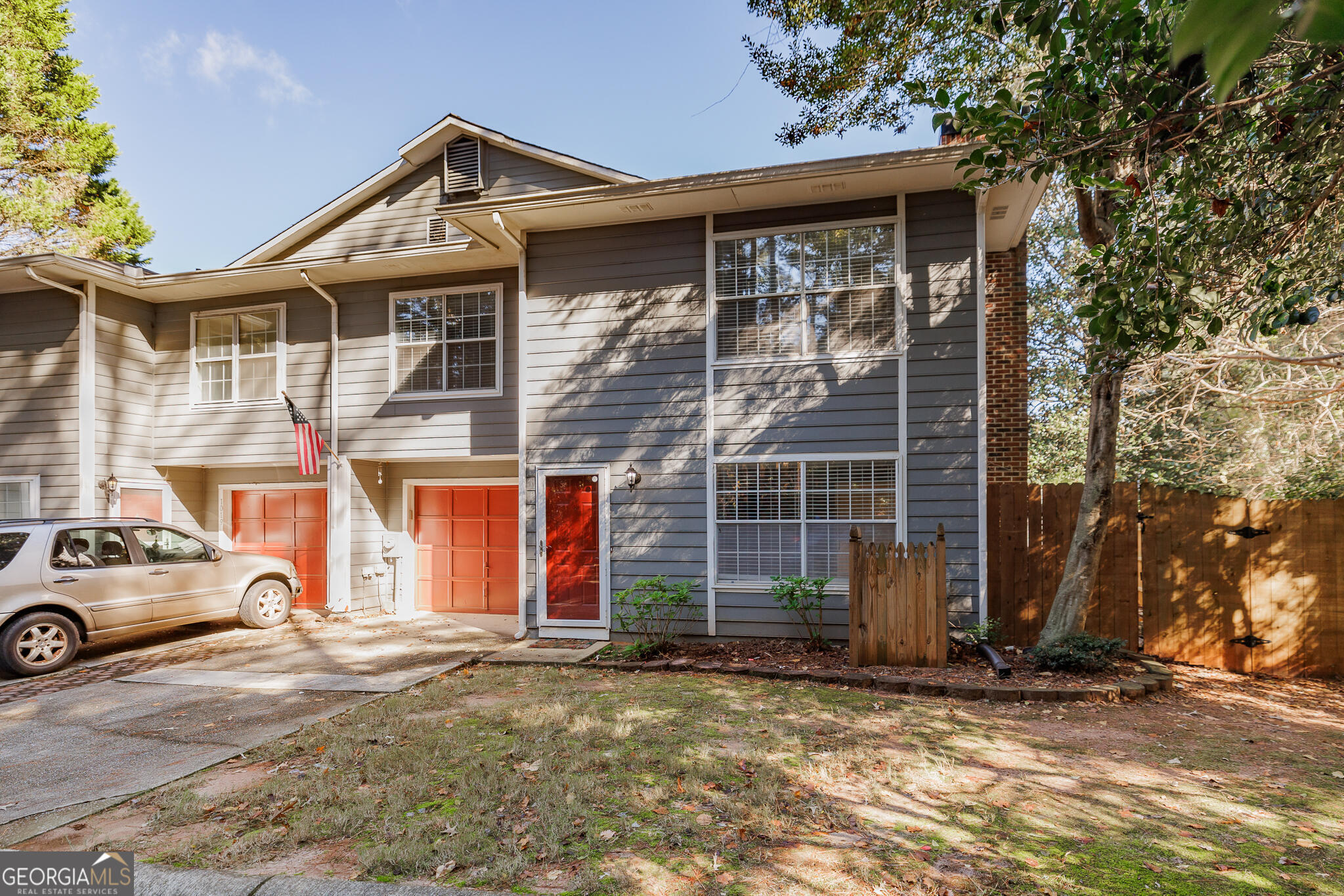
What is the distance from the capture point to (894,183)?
25.7ft

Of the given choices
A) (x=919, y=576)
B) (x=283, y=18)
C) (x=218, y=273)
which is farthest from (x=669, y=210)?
(x=283, y=18)

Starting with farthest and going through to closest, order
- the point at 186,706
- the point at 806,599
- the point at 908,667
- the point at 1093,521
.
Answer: the point at 806,599, the point at 1093,521, the point at 908,667, the point at 186,706

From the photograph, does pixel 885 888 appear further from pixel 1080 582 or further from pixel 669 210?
pixel 669 210

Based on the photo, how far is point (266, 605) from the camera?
385 inches

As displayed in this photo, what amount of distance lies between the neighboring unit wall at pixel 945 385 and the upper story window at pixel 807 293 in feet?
1.21

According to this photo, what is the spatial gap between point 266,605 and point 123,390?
4265 millimetres

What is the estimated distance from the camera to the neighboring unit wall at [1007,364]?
887cm

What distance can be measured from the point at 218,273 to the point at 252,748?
8.03 meters

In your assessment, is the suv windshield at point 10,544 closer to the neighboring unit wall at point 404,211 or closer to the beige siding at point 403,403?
the beige siding at point 403,403

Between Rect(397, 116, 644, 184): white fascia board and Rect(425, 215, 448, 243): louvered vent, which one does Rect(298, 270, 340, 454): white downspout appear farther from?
Rect(397, 116, 644, 184): white fascia board

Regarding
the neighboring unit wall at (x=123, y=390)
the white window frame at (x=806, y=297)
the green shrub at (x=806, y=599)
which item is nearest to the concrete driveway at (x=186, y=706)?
the green shrub at (x=806, y=599)

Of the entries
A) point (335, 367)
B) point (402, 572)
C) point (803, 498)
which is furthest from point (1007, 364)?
point (335, 367)

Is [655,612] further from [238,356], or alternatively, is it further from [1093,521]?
[238,356]

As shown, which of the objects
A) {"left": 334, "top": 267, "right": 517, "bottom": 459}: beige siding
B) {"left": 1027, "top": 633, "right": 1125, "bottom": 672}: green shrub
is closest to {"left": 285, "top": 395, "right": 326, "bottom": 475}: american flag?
{"left": 334, "top": 267, "right": 517, "bottom": 459}: beige siding
